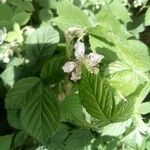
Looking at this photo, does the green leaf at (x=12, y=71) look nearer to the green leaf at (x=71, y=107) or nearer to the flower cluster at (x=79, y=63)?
the green leaf at (x=71, y=107)

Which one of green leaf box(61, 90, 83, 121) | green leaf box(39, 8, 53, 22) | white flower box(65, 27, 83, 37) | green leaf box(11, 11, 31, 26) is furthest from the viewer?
green leaf box(39, 8, 53, 22)

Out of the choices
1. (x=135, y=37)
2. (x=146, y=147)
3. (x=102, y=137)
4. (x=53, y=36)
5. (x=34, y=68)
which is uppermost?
(x=53, y=36)

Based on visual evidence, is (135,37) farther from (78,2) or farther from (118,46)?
(118,46)

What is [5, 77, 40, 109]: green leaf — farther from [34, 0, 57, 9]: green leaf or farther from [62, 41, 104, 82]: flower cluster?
[34, 0, 57, 9]: green leaf

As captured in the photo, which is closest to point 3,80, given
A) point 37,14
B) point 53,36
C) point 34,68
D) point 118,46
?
point 34,68

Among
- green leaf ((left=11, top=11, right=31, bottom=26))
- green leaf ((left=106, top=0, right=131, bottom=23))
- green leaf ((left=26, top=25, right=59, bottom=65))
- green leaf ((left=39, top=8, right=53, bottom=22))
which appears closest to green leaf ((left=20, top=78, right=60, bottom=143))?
green leaf ((left=26, top=25, right=59, bottom=65))

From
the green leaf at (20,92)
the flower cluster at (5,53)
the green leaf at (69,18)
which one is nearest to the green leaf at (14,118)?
the green leaf at (20,92)
